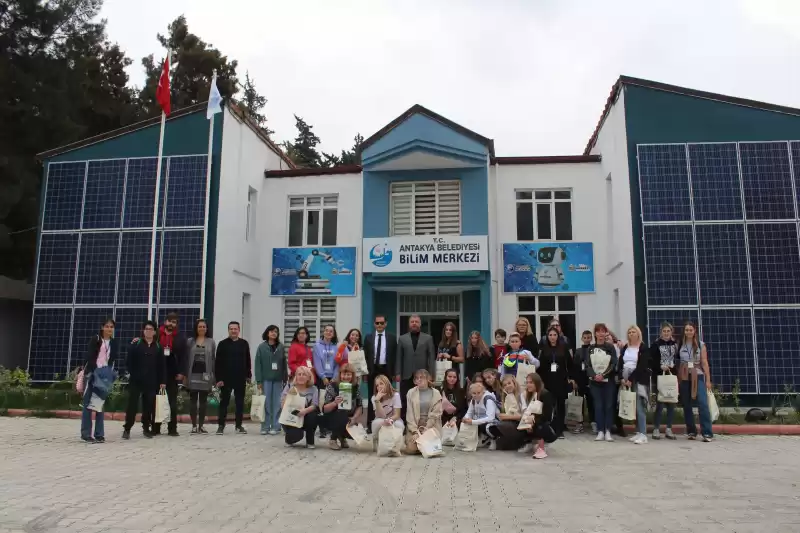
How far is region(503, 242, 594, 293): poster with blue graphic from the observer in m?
16.0

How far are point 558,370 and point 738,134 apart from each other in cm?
810

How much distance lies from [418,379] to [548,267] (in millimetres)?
8068

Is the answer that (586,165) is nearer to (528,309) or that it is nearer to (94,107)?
Result: (528,309)

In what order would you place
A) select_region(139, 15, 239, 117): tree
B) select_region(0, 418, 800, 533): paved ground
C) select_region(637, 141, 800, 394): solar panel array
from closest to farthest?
select_region(0, 418, 800, 533): paved ground < select_region(637, 141, 800, 394): solar panel array < select_region(139, 15, 239, 117): tree

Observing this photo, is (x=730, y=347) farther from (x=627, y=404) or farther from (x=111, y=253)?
(x=111, y=253)

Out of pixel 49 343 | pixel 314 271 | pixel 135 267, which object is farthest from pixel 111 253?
pixel 314 271

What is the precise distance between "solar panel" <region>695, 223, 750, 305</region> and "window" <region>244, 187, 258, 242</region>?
35.7ft

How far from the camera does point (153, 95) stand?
2905cm

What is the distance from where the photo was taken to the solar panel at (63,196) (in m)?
16.3

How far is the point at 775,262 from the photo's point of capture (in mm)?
13742

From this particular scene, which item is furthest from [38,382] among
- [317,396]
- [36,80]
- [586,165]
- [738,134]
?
[738,134]

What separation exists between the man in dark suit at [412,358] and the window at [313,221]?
24.8ft


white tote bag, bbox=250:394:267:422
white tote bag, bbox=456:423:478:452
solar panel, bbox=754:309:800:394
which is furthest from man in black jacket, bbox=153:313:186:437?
solar panel, bbox=754:309:800:394

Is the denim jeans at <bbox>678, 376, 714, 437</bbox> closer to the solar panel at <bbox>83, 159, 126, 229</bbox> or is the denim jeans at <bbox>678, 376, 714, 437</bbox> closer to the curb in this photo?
the curb
